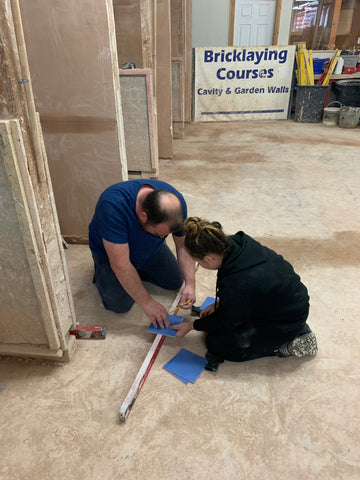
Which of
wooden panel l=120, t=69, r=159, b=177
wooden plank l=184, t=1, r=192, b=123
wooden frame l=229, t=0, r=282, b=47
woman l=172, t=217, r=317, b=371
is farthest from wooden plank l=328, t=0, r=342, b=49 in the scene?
woman l=172, t=217, r=317, b=371

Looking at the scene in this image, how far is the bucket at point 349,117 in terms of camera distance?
6.05 m

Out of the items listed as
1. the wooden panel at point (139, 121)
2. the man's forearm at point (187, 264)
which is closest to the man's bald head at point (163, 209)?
the man's forearm at point (187, 264)

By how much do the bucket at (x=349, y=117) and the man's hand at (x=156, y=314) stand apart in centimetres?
586

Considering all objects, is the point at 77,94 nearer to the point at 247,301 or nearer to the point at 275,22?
the point at 247,301

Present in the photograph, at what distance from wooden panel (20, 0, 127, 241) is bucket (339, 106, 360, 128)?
5.20 metres

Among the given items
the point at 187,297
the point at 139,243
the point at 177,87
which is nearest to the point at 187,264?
the point at 187,297

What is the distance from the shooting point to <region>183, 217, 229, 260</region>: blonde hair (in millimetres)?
1423

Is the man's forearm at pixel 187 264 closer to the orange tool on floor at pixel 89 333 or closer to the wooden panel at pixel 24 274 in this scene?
the orange tool on floor at pixel 89 333

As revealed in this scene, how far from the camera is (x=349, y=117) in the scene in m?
6.13

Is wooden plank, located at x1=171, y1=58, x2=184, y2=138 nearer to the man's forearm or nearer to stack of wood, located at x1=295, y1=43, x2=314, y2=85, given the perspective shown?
stack of wood, located at x1=295, y1=43, x2=314, y2=85

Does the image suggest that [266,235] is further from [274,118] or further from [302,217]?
[274,118]

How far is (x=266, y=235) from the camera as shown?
114 inches

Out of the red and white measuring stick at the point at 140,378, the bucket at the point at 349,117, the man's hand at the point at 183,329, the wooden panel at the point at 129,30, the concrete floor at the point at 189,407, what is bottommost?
the concrete floor at the point at 189,407

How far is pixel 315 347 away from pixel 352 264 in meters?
1.02
